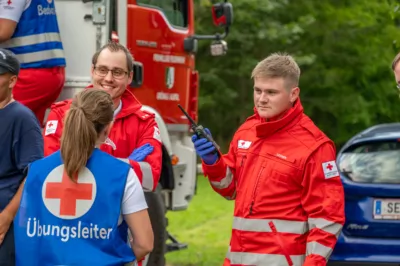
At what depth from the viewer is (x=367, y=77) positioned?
24891mm

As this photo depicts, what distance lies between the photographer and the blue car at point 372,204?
7223 millimetres

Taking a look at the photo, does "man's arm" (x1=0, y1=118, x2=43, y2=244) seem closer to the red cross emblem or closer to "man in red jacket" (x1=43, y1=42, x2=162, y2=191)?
"man in red jacket" (x1=43, y1=42, x2=162, y2=191)

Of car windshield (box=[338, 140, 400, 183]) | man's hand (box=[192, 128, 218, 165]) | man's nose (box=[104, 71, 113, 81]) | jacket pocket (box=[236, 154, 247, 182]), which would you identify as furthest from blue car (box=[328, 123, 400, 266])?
man's nose (box=[104, 71, 113, 81])

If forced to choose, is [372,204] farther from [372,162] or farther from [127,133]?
[127,133]

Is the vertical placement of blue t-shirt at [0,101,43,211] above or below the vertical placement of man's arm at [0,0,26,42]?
below

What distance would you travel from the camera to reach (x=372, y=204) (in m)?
7.36

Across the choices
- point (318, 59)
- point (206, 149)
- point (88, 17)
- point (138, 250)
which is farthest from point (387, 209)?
point (318, 59)

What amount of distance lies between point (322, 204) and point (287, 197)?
0.17 metres

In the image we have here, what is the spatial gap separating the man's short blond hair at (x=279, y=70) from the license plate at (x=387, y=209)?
2623mm

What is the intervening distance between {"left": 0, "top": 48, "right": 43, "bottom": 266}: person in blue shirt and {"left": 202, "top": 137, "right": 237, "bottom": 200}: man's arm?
850 millimetres

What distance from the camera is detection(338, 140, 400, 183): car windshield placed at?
7410 mm

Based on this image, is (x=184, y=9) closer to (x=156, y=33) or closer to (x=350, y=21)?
(x=156, y=33)

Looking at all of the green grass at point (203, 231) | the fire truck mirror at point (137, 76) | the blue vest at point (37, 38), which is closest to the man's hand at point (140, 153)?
the blue vest at point (37, 38)

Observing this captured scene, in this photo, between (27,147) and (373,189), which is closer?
(27,147)
